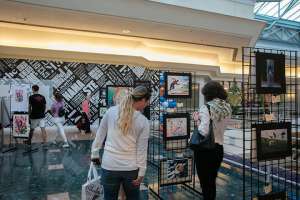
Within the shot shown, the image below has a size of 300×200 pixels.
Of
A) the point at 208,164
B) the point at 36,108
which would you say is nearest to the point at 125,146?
the point at 208,164

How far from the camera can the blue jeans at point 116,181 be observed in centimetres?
197

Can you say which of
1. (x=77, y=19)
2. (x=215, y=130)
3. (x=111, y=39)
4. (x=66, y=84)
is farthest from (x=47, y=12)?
(x=215, y=130)

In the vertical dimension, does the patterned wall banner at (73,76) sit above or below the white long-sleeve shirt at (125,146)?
above

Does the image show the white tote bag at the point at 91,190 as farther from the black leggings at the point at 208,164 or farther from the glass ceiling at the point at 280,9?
the glass ceiling at the point at 280,9

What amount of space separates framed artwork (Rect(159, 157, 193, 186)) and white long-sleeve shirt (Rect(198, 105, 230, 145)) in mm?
1007

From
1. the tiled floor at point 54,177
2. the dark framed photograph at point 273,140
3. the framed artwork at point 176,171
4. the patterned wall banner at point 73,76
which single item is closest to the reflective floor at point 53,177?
the tiled floor at point 54,177

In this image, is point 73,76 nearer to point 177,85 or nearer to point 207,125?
point 177,85

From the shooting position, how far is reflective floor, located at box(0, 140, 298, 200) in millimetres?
3525

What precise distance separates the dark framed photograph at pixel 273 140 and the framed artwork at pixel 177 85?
1.20 meters

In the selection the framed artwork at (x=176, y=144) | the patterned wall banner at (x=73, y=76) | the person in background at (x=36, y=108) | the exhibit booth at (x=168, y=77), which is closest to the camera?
the exhibit booth at (x=168, y=77)

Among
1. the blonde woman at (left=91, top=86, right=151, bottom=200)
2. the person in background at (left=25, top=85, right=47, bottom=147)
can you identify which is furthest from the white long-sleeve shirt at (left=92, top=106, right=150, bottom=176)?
the person in background at (left=25, top=85, right=47, bottom=147)

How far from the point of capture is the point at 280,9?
Result: 15297mm

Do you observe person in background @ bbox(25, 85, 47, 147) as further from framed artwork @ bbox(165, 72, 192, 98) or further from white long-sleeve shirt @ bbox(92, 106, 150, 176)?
A: white long-sleeve shirt @ bbox(92, 106, 150, 176)

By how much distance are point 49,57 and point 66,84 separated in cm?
168
